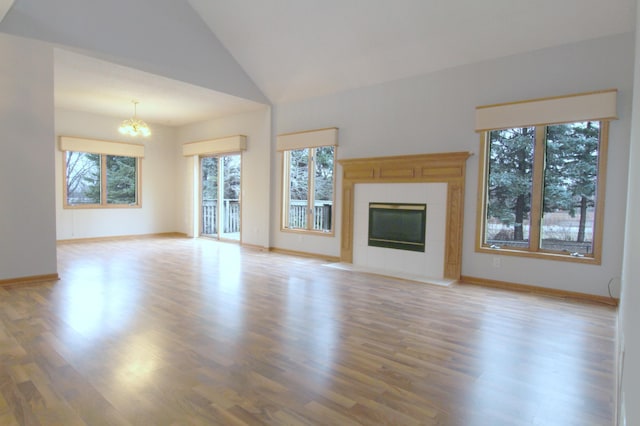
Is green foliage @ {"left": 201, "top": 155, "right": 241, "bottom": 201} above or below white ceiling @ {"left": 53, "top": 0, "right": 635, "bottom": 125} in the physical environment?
below

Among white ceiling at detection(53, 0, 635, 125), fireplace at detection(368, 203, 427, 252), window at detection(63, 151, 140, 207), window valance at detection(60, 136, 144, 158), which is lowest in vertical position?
fireplace at detection(368, 203, 427, 252)

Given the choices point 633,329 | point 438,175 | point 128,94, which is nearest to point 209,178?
point 128,94

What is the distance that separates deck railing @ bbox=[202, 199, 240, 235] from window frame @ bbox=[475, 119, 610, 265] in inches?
215

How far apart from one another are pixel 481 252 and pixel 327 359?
125 inches

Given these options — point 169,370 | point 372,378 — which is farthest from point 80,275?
point 372,378

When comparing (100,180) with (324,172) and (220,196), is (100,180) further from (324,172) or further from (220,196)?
(324,172)

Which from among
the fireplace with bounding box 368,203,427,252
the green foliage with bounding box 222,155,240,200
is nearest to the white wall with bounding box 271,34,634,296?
the fireplace with bounding box 368,203,427,252

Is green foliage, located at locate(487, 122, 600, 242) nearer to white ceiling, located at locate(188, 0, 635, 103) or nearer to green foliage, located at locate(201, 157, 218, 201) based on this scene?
white ceiling, located at locate(188, 0, 635, 103)

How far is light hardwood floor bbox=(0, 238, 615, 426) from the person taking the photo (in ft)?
6.23

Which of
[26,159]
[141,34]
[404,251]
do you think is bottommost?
[404,251]

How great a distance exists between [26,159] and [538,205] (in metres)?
6.16

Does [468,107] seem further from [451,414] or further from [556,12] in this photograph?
[451,414]

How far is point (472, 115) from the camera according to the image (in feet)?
15.9

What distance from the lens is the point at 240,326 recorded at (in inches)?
121
